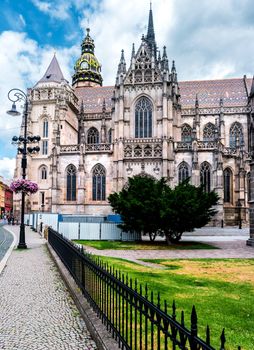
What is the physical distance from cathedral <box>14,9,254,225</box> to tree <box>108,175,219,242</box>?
1729 centimetres

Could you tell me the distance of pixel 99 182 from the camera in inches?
1590

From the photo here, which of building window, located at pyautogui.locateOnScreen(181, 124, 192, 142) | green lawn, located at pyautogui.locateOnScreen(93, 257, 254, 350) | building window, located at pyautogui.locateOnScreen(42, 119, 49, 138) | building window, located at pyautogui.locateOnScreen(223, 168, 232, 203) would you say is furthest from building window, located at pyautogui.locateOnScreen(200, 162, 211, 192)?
green lawn, located at pyautogui.locateOnScreen(93, 257, 254, 350)

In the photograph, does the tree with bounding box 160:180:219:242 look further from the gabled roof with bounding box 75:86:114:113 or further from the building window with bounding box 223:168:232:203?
the gabled roof with bounding box 75:86:114:113

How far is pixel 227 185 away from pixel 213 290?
33.9m

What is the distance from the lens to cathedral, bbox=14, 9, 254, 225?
1527 inches

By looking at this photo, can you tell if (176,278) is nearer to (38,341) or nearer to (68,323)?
(68,323)

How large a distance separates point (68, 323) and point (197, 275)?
532cm

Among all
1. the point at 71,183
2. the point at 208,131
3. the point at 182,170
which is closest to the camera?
the point at 182,170

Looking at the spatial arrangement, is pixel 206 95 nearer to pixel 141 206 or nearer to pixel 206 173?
pixel 206 173

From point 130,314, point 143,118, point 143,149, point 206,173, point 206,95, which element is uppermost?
point 206,95

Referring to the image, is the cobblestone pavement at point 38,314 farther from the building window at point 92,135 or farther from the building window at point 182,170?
the building window at point 92,135

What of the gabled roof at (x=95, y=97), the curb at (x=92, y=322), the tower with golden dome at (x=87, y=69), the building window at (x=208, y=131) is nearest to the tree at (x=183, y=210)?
→ the curb at (x=92, y=322)

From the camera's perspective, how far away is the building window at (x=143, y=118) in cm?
4156

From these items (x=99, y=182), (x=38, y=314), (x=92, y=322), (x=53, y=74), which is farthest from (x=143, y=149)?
(x=92, y=322)
